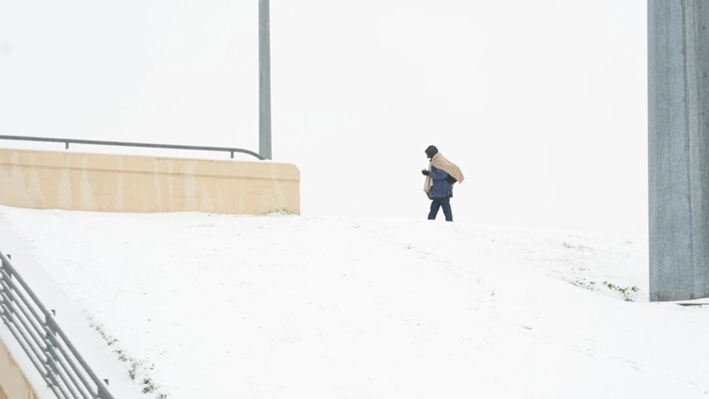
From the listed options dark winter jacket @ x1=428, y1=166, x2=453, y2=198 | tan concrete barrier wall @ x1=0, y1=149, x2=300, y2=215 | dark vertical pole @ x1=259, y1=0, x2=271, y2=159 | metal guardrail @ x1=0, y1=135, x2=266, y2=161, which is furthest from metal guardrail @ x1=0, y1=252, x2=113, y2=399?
dark winter jacket @ x1=428, y1=166, x2=453, y2=198

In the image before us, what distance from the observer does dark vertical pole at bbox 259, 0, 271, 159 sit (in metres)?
17.6

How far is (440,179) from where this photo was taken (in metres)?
19.0

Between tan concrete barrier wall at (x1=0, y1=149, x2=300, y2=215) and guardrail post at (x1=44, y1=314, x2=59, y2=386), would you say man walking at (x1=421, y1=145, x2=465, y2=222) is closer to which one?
tan concrete barrier wall at (x1=0, y1=149, x2=300, y2=215)

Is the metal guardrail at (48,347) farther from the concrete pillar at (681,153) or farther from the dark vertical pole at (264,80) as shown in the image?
the concrete pillar at (681,153)

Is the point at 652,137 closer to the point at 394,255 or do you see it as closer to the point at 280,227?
the point at 394,255

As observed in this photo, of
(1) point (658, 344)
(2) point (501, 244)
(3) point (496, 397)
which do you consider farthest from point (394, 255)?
(3) point (496, 397)

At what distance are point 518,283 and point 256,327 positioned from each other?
4517mm

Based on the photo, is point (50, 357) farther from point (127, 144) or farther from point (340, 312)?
point (127, 144)

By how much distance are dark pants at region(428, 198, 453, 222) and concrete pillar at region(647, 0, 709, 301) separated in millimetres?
4740

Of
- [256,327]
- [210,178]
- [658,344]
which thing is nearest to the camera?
[256,327]

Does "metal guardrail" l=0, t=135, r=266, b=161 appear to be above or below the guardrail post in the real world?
above

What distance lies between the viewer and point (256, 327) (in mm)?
11383

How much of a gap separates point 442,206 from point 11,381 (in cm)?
1075

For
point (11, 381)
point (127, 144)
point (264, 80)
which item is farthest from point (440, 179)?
point (11, 381)
